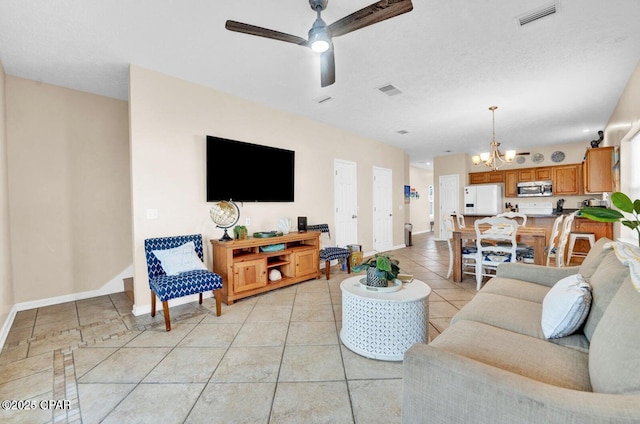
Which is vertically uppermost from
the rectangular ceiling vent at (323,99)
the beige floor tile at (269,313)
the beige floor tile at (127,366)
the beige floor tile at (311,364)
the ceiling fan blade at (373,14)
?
the rectangular ceiling vent at (323,99)

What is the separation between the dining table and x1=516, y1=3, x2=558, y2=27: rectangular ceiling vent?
2432mm

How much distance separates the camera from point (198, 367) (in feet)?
6.58

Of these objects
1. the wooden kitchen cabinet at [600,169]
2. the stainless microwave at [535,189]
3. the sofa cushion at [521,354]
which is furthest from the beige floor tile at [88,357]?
the stainless microwave at [535,189]

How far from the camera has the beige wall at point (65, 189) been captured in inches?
125

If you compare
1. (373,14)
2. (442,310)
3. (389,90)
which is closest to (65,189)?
(373,14)

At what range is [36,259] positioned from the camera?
10.7 ft

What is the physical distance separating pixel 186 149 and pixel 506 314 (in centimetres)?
353

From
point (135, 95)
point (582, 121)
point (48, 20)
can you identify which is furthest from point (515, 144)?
point (48, 20)

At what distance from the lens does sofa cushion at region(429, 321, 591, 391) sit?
1.13 metres

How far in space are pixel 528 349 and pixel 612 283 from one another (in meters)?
0.52

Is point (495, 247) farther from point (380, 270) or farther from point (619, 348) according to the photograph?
point (619, 348)

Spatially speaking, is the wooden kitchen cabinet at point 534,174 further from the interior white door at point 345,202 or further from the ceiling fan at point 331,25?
the ceiling fan at point 331,25

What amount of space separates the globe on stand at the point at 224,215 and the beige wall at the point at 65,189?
1477 millimetres

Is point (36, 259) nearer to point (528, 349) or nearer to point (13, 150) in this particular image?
point (13, 150)
